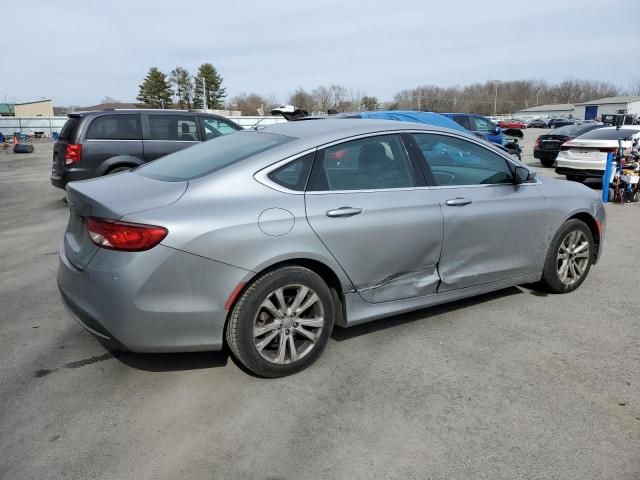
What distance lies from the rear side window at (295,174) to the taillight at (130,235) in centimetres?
80

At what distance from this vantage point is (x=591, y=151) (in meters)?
12.1

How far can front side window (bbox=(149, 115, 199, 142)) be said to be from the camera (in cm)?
912

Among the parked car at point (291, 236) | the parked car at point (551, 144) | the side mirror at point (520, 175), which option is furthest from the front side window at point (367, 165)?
the parked car at point (551, 144)

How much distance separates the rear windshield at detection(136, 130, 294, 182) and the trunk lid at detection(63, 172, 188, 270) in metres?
0.16

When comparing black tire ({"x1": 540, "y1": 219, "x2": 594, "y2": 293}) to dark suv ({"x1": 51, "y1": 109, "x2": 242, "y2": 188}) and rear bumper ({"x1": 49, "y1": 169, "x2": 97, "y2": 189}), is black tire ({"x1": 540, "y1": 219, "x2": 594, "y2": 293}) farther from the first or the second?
rear bumper ({"x1": 49, "y1": 169, "x2": 97, "y2": 189})

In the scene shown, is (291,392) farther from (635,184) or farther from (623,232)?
(635,184)

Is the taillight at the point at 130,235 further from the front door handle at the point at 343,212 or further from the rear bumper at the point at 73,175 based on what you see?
the rear bumper at the point at 73,175

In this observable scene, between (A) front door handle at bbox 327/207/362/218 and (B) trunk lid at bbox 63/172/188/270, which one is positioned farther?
(A) front door handle at bbox 327/207/362/218

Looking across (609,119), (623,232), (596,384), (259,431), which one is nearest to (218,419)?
(259,431)

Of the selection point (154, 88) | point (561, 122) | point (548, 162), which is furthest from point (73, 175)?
point (154, 88)

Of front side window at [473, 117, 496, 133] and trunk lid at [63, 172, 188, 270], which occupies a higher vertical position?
front side window at [473, 117, 496, 133]

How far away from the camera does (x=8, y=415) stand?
9.39 ft

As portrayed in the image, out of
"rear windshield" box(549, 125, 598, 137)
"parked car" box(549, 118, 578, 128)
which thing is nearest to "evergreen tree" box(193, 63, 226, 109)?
"parked car" box(549, 118, 578, 128)

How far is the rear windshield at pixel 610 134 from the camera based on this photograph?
491 inches
